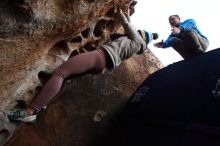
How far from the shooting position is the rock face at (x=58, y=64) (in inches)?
141

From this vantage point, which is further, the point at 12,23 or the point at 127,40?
the point at 127,40

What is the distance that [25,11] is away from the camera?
342 cm

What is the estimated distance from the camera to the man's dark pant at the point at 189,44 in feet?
18.0

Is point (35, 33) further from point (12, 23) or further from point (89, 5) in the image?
point (89, 5)

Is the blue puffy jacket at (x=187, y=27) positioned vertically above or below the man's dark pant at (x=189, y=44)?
above

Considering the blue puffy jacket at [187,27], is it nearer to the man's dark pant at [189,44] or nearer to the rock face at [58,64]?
the man's dark pant at [189,44]

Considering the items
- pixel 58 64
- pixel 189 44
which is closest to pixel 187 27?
pixel 189 44

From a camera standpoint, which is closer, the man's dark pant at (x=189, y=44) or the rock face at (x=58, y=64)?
the rock face at (x=58, y=64)

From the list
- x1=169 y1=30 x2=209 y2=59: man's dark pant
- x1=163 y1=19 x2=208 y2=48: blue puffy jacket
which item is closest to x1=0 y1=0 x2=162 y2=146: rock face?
x1=163 y1=19 x2=208 y2=48: blue puffy jacket

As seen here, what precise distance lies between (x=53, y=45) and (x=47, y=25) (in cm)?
69

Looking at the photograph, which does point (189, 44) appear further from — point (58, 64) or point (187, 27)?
point (58, 64)

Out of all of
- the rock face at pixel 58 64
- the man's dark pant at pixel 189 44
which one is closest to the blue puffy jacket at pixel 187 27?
the man's dark pant at pixel 189 44

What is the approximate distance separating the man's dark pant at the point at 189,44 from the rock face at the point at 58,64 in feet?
3.90

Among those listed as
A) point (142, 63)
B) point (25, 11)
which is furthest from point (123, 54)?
point (142, 63)
